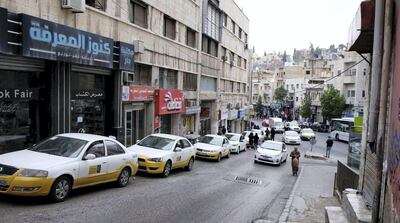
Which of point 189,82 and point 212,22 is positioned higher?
point 212,22

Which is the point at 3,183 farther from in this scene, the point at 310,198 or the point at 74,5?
the point at 310,198

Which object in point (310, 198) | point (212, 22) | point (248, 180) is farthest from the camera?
point (212, 22)

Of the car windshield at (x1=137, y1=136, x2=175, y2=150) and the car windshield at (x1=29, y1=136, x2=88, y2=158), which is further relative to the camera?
the car windshield at (x1=137, y1=136, x2=175, y2=150)

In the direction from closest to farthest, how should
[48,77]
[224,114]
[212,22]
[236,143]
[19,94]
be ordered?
[19,94]
[48,77]
[236,143]
[212,22]
[224,114]

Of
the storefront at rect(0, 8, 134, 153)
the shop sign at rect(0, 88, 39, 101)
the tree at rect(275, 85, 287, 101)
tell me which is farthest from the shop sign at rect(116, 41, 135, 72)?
the tree at rect(275, 85, 287, 101)

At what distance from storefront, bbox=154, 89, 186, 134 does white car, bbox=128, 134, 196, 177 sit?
6.83 metres

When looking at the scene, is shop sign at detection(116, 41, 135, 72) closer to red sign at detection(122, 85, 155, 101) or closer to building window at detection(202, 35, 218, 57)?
red sign at detection(122, 85, 155, 101)

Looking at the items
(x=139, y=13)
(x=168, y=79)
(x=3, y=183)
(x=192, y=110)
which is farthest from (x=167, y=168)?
(x=192, y=110)

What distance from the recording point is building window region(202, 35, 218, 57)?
35625mm

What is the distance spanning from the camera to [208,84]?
3738cm

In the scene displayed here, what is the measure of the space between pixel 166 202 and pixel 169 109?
15.5 metres

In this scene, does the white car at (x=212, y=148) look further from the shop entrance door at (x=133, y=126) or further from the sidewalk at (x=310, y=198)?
the sidewalk at (x=310, y=198)

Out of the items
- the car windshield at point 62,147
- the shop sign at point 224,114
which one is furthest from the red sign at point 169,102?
the car windshield at point 62,147

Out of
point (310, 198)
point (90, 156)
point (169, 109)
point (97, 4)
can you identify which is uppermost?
point (97, 4)
